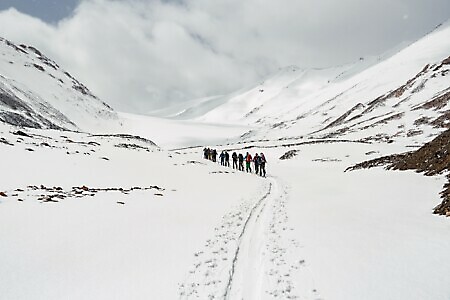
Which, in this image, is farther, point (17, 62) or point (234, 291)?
point (17, 62)

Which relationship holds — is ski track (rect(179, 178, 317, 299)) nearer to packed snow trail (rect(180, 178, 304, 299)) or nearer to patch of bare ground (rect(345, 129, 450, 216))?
packed snow trail (rect(180, 178, 304, 299))

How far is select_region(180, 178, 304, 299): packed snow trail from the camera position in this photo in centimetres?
734

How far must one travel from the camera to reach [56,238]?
9867 millimetres

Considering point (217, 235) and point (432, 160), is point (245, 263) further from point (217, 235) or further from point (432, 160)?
point (432, 160)

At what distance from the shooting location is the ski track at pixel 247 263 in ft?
24.1

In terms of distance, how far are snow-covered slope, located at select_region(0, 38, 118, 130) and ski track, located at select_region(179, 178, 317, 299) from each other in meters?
100

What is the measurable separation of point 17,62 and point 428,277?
667 ft

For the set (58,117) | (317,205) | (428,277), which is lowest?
(428,277)

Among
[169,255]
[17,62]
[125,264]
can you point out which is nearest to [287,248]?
[169,255]

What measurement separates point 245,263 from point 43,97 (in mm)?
163811

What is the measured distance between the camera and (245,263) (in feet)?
29.1

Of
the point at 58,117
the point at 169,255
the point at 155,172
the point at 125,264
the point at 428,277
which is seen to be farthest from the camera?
the point at 58,117

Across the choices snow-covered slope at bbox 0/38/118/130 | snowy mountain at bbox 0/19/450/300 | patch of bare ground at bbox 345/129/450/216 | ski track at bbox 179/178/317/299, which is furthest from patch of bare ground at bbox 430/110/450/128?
snow-covered slope at bbox 0/38/118/130

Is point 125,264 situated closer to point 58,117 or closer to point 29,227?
point 29,227
